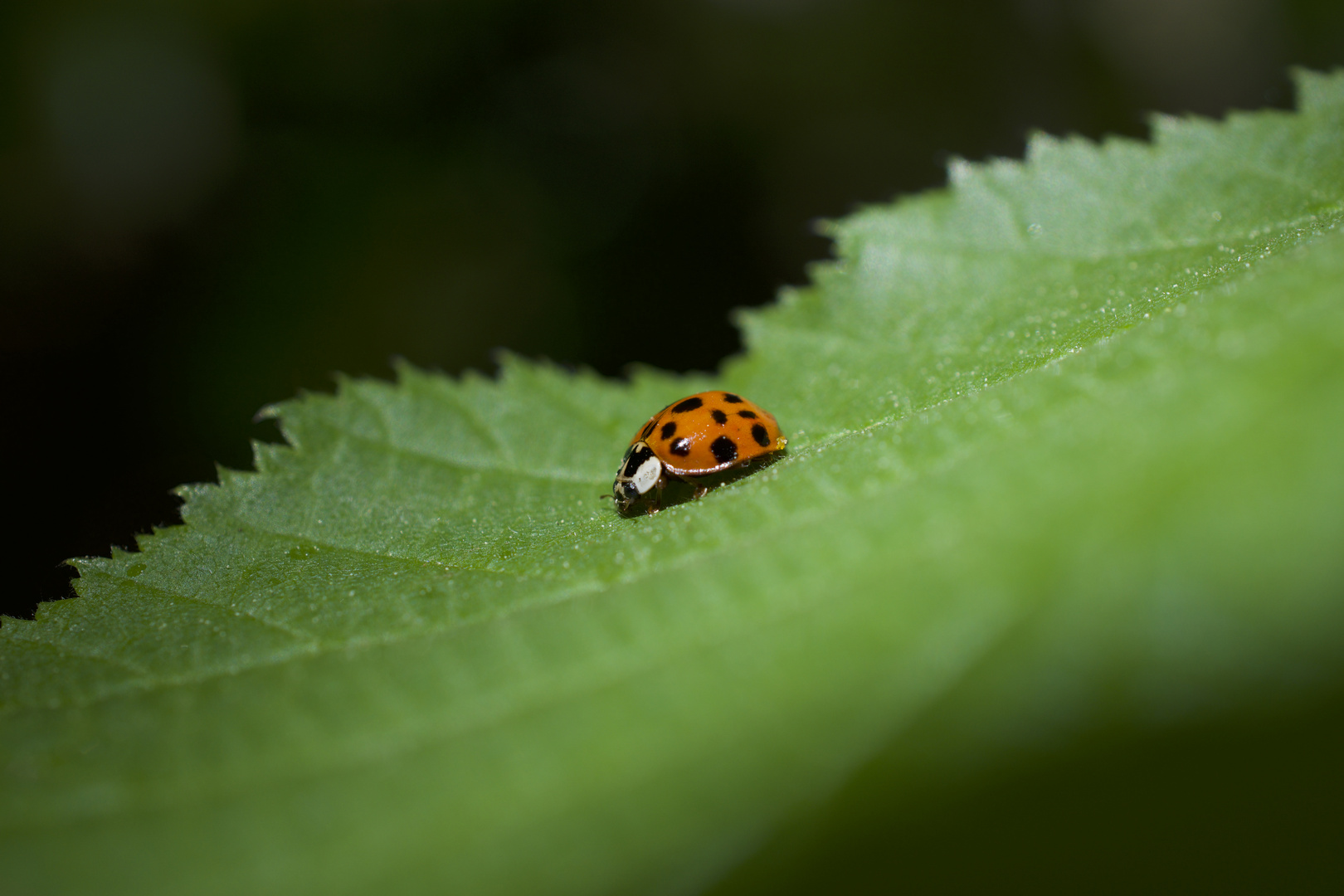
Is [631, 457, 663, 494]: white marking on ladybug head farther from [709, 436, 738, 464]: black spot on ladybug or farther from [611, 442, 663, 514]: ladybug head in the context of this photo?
[709, 436, 738, 464]: black spot on ladybug

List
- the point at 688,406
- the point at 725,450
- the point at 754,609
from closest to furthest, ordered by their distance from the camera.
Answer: the point at 754,609 → the point at 725,450 → the point at 688,406

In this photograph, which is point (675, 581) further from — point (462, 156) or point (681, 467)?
point (462, 156)

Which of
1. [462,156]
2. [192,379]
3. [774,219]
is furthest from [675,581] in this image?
[774,219]

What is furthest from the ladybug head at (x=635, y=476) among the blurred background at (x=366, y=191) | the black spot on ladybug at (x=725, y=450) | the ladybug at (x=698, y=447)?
the blurred background at (x=366, y=191)

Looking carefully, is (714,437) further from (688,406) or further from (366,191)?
(366,191)

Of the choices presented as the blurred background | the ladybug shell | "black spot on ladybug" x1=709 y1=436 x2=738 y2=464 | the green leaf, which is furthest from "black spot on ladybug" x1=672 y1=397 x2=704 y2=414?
the blurred background

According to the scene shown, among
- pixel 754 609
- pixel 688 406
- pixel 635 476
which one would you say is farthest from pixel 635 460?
pixel 754 609

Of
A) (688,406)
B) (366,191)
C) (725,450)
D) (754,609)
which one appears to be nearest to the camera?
(754,609)
